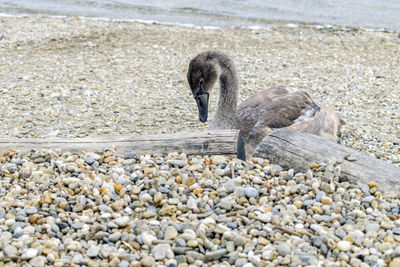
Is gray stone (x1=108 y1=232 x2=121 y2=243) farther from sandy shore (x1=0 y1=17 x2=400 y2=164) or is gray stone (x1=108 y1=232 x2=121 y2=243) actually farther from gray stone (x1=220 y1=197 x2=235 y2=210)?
sandy shore (x1=0 y1=17 x2=400 y2=164)

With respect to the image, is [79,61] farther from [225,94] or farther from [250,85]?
[225,94]

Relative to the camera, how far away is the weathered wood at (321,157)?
449 cm

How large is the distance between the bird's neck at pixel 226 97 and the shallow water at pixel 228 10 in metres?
9.60

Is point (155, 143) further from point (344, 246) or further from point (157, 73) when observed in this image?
point (157, 73)

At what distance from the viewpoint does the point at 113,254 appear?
349 centimetres

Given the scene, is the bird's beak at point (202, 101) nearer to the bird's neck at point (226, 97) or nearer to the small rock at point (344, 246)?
the bird's neck at point (226, 97)

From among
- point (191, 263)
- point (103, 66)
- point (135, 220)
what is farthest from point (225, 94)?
point (103, 66)

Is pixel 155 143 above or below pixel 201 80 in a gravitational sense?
below

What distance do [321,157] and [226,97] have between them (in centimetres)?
221

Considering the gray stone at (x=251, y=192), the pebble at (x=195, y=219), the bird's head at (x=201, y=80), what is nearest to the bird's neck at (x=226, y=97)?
the bird's head at (x=201, y=80)

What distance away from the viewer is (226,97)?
6695mm

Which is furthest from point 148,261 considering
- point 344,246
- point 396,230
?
point 396,230

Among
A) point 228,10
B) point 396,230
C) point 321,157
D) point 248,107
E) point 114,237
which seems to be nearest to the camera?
point 114,237

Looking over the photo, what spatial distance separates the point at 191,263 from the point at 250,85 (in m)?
6.72
